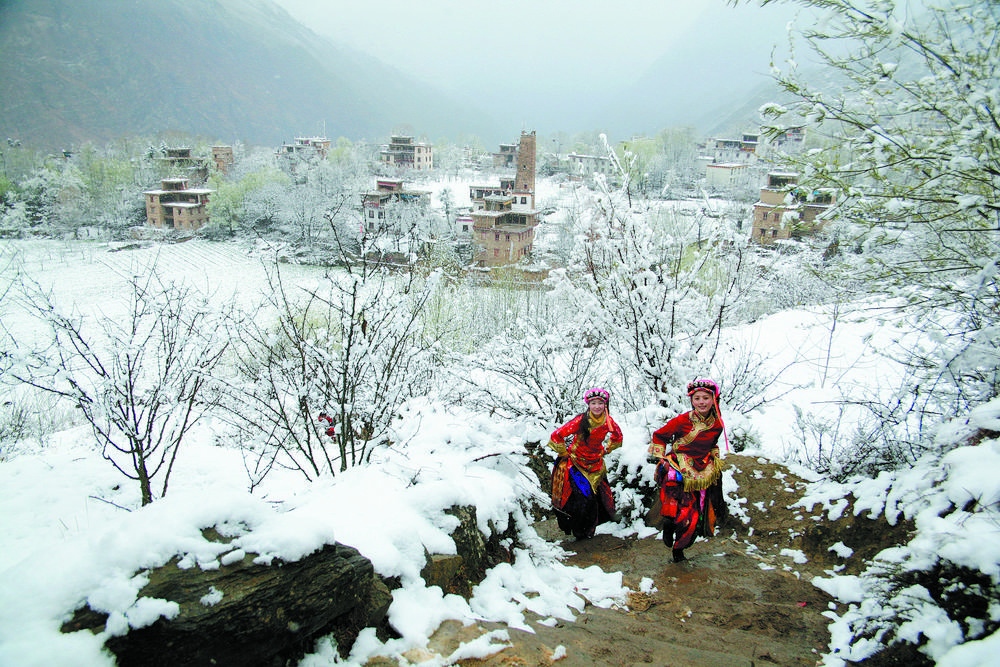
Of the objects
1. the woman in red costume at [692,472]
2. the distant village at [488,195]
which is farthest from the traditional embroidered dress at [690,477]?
the distant village at [488,195]

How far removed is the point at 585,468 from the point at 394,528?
2170 mm

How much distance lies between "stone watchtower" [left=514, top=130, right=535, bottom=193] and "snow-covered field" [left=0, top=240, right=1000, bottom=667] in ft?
160

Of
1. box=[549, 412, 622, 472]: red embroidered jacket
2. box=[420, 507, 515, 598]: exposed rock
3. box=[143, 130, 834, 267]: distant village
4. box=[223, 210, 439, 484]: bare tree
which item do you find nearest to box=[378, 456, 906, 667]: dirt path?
box=[420, 507, 515, 598]: exposed rock

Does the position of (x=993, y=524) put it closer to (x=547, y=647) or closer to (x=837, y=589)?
(x=837, y=589)

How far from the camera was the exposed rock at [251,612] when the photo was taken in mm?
2191

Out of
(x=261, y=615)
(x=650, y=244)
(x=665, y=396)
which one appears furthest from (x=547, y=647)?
(x=650, y=244)

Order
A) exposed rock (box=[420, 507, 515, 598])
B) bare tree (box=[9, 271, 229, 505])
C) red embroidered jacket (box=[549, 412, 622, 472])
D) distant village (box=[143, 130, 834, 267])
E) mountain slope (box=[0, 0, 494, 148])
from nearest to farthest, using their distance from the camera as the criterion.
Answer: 1. exposed rock (box=[420, 507, 515, 598])
2. red embroidered jacket (box=[549, 412, 622, 472])
3. bare tree (box=[9, 271, 229, 505])
4. distant village (box=[143, 130, 834, 267])
5. mountain slope (box=[0, 0, 494, 148])

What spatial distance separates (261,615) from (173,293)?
5.61 meters

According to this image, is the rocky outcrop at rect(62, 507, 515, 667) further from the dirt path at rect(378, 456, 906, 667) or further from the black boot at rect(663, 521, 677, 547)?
the black boot at rect(663, 521, 677, 547)

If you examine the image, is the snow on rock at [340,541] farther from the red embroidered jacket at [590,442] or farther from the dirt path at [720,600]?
the red embroidered jacket at [590,442]

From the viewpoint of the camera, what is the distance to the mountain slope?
111500mm

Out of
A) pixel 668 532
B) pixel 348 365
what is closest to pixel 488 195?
pixel 348 365

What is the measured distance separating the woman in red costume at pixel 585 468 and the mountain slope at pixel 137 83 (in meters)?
122

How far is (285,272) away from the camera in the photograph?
38.6 m
